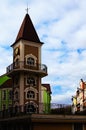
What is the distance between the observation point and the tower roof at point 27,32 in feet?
136

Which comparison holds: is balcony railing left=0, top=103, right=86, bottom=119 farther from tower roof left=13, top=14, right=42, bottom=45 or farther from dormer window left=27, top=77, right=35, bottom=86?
tower roof left=13, top=14, right=42, bottom=45

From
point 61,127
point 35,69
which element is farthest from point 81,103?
point 61,127

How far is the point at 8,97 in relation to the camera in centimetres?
5522

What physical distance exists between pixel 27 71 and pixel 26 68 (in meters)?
0.40

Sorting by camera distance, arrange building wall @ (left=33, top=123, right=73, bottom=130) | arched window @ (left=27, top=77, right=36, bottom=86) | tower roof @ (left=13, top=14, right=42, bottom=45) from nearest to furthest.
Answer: building wall @ (left=33, top=123, right=73, bottom=130) < arched window @ (left=27, top=77, right=36, bottom=86) < tower roof @ (left=13, top=14, right=42, bottom=45)

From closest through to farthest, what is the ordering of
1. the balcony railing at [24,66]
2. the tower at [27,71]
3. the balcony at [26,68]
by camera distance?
the balcony at [26,68] < the tower at [27,71] < the balcony railing at [24,66]

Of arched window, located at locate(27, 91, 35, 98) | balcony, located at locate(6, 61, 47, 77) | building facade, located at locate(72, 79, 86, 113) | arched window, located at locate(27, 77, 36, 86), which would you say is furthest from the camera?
building facade, located at locate(72, 79, 86, 113)

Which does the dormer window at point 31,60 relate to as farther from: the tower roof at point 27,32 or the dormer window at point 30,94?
the dormer window at point 30,94

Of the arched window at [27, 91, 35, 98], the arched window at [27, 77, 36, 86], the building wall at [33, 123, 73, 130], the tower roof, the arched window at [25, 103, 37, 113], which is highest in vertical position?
the tower roof

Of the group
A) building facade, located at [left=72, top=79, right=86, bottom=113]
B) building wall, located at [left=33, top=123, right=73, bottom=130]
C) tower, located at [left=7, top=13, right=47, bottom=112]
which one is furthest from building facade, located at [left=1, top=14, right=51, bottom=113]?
building facade, located at [left=72, top=79, right=86, bottom=113]

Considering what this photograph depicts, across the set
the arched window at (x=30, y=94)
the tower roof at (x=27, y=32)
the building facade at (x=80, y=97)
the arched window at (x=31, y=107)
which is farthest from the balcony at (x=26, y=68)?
the building facade at (x=80, y=97)

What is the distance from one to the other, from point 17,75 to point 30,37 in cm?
533

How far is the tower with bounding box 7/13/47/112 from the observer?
3909 centimetres

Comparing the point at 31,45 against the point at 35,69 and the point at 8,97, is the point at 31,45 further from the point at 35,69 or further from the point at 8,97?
the point at 8,97
